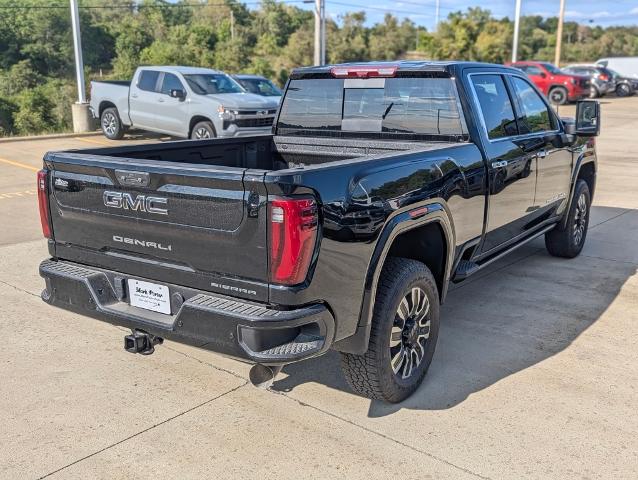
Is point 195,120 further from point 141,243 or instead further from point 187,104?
point 141,243

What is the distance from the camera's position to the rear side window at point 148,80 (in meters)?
15.3

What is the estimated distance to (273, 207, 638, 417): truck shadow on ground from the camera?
4016mm

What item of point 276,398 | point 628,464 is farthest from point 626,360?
point 276,398

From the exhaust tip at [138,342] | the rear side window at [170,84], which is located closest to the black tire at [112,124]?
the rear side window at [170,84]

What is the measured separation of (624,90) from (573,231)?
34589mm

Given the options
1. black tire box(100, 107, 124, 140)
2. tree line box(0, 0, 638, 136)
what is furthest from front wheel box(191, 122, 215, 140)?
tree line box(0, 0, 638, 136)

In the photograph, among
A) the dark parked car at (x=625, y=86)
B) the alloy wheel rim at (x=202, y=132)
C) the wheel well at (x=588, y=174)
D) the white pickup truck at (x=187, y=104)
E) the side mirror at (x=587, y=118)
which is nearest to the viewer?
the side mirror at (x=587, y=118)

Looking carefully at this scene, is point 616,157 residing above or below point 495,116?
below

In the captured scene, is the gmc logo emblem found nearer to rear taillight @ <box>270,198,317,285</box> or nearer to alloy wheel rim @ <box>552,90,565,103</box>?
rear taillight @ <box>270,198,317,285</box>

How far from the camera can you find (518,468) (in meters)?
3.14

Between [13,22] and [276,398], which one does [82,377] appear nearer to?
[276,398]

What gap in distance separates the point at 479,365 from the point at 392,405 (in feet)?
2.61

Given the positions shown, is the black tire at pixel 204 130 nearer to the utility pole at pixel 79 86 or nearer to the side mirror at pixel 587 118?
the utility pole at pixel 79 86

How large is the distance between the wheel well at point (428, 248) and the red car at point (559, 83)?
89.2 feet
